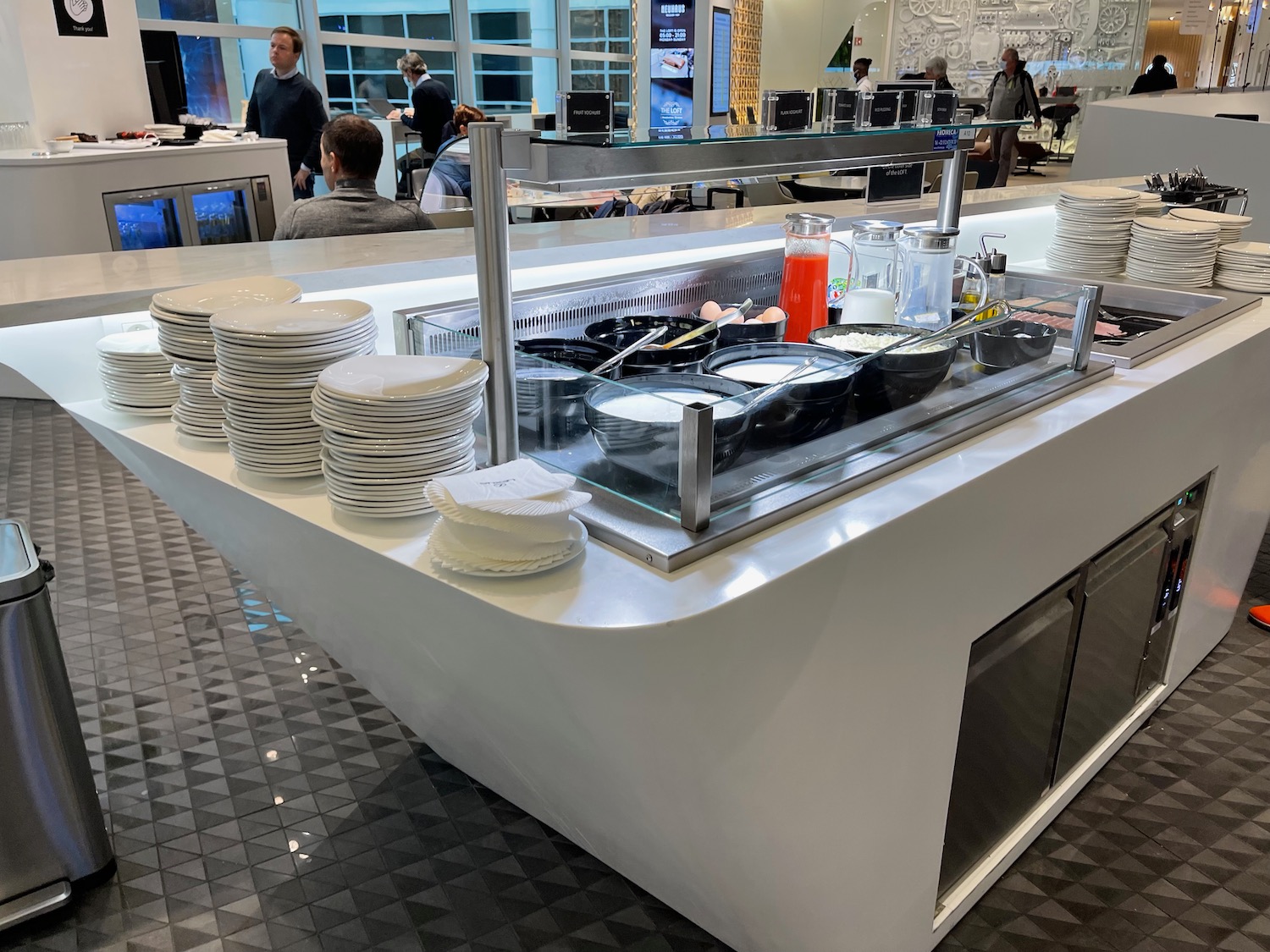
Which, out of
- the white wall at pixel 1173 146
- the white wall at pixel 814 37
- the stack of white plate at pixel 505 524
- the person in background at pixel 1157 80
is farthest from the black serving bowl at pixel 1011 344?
the white wall at pixel 814 37

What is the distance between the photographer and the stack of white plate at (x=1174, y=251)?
91.6 inches

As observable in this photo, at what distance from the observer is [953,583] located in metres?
1.31

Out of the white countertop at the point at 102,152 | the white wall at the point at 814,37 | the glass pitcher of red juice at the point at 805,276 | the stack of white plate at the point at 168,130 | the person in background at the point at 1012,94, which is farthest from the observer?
the white wall at the point at 814,37

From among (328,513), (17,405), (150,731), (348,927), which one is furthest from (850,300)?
(17,405)

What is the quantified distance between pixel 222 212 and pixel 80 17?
132cm

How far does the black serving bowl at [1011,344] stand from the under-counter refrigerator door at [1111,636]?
0.41 m

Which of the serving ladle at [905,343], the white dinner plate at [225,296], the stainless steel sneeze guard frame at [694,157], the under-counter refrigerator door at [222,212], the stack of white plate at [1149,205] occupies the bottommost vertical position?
the under-counter refrigerator door at [222,212]

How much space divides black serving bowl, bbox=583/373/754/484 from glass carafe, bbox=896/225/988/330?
643 mm

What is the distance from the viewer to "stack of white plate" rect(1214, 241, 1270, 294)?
7.64 ft

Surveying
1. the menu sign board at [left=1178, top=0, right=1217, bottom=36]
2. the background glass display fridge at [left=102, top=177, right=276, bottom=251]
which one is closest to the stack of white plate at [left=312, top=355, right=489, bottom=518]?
the background glass display fridge at [left=102, top=177, right=276, bottom=251]

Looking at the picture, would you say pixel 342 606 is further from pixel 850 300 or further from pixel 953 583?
pixel 850 300

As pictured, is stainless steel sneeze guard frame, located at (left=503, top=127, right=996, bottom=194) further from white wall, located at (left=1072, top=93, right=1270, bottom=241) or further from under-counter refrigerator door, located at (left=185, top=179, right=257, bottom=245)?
white wall, located at (left=1072, top=93, right=1270, bottom=241)

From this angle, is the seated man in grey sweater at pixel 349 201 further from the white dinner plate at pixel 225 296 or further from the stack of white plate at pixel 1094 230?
the stack of white plate at pixel 1094 230

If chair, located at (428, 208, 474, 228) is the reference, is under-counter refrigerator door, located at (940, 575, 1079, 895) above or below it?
below
